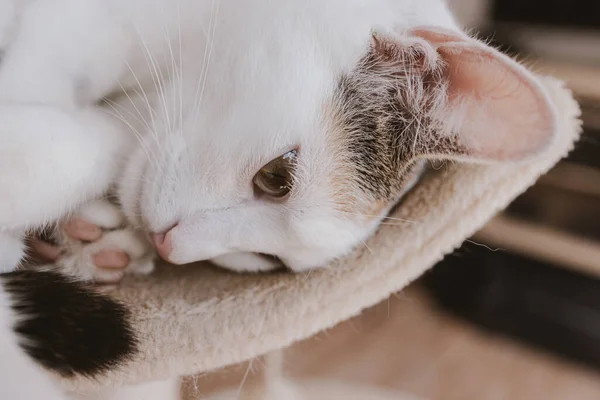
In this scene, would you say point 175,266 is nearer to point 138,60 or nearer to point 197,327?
point 197,327

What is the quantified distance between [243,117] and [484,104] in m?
0.30

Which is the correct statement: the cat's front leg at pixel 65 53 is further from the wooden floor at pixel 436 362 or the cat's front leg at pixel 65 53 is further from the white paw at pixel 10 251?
the wooden floor at pixel 436 362

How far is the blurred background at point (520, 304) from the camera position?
7.49ft

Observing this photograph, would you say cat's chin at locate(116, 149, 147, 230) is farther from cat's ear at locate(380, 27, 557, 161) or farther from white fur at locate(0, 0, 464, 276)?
cat's ear at locate(380, 27, 557, 161)

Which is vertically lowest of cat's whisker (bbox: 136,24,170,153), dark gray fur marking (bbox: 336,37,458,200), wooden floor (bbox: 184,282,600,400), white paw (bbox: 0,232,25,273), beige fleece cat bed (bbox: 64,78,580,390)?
wooden floor (bbox: 184,282,600,400)

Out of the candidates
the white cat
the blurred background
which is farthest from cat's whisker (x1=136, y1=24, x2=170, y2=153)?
the blurred background

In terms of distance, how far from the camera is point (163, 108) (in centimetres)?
80

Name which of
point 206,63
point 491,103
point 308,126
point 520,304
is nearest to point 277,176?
point 308,126

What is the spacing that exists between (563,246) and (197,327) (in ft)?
6.47

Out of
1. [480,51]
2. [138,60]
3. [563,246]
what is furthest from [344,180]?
[563,246]

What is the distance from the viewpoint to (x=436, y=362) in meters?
2.37

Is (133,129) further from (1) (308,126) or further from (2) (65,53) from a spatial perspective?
(1) (308,126)

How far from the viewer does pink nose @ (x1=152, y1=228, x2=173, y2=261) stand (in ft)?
2.42

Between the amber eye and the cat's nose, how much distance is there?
0.13 m
